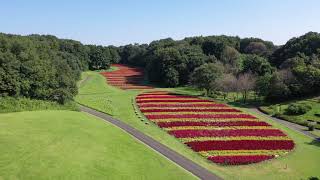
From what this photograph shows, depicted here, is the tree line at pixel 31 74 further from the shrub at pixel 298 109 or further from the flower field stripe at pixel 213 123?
the shrub at pixel 298 109

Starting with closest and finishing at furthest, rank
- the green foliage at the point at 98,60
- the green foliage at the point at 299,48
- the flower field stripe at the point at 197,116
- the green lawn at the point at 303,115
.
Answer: the green lawn at the point at 303,115, the flower field stripe at the point at 197,116, the green foliage at the point at 299,48, the green foliage at the point at 98,60

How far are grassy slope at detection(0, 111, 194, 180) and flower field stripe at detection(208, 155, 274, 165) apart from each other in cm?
569

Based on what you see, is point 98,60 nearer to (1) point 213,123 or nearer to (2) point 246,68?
(2) point 246,68

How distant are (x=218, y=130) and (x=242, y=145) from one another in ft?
24.4

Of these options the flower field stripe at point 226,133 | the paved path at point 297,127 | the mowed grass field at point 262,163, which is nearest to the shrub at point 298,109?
the paved path at point 297,127

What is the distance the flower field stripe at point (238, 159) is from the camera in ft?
138

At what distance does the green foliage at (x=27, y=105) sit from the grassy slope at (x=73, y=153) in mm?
6582

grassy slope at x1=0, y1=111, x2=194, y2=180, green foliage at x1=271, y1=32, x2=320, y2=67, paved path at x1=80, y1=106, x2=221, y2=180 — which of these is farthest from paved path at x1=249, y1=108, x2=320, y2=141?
green foliage at x1=271, y1=32, x2=320, y2=67

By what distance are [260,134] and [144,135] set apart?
15.8m

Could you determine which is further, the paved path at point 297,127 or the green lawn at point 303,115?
the green lawn at point 303,115

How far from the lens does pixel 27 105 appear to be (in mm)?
66000

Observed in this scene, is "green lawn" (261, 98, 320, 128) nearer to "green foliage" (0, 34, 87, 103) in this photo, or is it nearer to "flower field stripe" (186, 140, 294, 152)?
"flower field stripe" (186, 140, 294, 152)

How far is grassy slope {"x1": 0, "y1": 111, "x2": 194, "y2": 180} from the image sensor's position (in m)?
37.2

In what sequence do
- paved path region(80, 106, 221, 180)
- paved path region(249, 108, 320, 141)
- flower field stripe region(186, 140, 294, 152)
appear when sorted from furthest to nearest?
paved path region(249, 108, 320, 141) < flower field stripe region(186, 140, 294, 152) < paved path region(80, 106, 221, 180)
